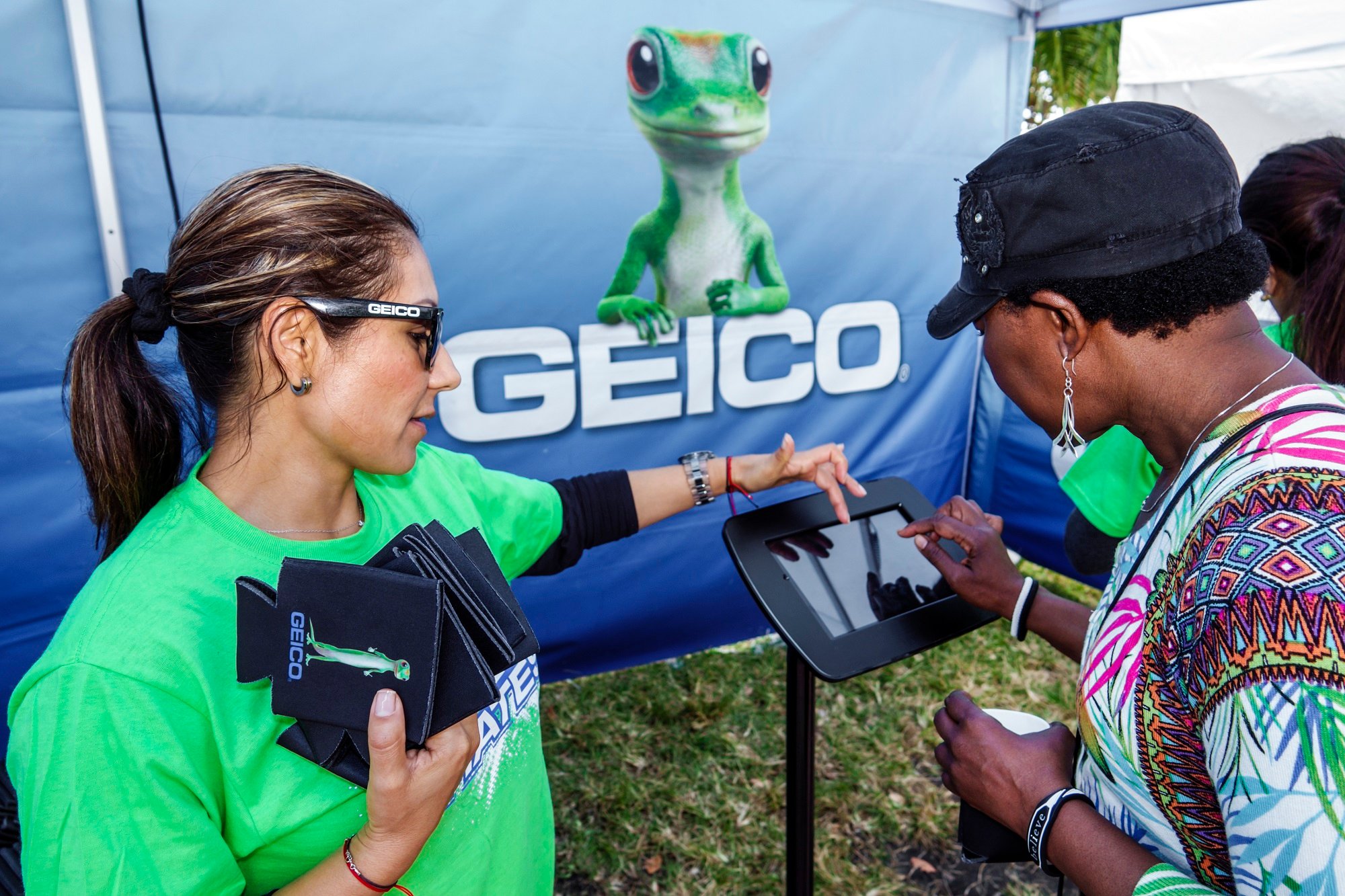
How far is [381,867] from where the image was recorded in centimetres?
104

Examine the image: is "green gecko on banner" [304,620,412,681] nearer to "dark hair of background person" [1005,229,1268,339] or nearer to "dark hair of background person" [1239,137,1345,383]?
"dark hair of background person" [1005,229,1268,339]

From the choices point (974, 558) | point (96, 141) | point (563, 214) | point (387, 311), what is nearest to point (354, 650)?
point (387, 311)

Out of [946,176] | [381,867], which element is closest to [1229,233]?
[381,867]

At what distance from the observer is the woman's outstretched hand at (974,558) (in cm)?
171

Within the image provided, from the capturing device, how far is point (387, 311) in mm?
1228

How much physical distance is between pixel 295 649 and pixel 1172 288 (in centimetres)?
115

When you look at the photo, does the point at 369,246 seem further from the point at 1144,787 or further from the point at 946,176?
the point at 946,176

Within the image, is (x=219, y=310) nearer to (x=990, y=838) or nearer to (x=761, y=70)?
(x=990, y=838)

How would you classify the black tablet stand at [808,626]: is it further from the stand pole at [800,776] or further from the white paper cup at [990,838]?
the white paper cup at [990,838]

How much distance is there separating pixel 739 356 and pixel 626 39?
121cm

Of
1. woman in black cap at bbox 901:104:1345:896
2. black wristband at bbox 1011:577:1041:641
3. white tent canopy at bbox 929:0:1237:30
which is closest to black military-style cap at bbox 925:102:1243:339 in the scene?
woman in black cap at bbox 901:104:1345:896

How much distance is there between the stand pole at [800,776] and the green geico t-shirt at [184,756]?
65 centimetres

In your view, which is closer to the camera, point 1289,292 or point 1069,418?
point 1069,418

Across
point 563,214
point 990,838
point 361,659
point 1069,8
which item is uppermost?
point 1069,8
